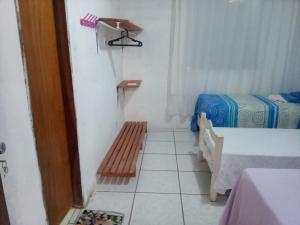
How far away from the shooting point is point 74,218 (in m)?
1.86

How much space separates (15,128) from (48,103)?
1.56 feet

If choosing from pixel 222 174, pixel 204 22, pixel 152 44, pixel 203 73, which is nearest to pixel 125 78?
pixel 152 44

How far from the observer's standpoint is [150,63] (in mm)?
3643

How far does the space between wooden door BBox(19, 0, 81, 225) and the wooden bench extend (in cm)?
45

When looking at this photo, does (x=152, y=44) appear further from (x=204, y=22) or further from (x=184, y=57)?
(x=204, y=22)

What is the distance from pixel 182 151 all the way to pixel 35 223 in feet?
6.84

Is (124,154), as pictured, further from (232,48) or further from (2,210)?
(232,48)

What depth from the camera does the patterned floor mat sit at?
5.89 ft

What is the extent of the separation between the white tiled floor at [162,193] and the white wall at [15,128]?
0.77 metres

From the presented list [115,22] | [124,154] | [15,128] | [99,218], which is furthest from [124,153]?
[15,128]

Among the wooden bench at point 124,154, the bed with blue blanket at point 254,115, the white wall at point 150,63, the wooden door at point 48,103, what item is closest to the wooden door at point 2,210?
the wooden door at point 48,103

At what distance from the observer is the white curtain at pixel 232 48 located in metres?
3.28

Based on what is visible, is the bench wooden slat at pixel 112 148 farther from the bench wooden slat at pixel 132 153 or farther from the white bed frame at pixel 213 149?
the white bed frame at pixel 213 149

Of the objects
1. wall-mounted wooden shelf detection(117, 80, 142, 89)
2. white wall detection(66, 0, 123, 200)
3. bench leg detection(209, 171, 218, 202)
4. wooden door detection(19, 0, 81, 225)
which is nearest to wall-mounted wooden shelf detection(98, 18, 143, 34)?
white wall detection(66, 0, 123, 200)
